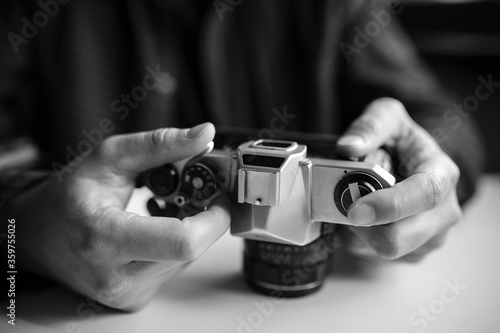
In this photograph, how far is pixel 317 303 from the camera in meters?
0.43

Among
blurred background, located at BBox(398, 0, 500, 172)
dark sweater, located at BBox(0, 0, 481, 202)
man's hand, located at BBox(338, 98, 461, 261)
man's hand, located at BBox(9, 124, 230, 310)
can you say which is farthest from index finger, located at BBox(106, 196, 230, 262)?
blurred background, located at BBox(398, 0, 500, 172)

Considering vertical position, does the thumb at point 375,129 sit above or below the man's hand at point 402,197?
above

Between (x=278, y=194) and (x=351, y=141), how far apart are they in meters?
0.10

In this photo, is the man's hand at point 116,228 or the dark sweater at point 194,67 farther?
the dark sweater at point 194,67

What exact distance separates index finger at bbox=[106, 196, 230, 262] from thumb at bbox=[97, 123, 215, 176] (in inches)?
2.0

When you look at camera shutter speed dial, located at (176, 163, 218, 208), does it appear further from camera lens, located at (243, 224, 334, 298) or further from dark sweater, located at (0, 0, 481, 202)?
dark sweater, located at (0, 0, 481, 202)

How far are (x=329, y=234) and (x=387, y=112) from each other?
6.2 inches

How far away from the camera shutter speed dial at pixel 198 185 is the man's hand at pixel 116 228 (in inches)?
0.5

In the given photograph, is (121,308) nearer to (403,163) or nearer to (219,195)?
(219,195)

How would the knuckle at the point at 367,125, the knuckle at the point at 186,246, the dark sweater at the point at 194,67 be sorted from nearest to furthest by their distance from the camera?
the knuckle at the point at 186,246, the knuckle at the point at 367,125, the dark sweater at the point at 194,67

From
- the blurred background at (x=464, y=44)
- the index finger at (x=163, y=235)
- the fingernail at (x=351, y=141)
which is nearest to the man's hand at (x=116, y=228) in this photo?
the index finger at (x=163, y=235)

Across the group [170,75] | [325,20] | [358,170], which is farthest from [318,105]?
[358,170]

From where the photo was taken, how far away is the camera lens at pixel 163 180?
40cm

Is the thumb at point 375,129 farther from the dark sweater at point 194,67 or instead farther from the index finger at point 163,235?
the dark sweater at point 194,67
